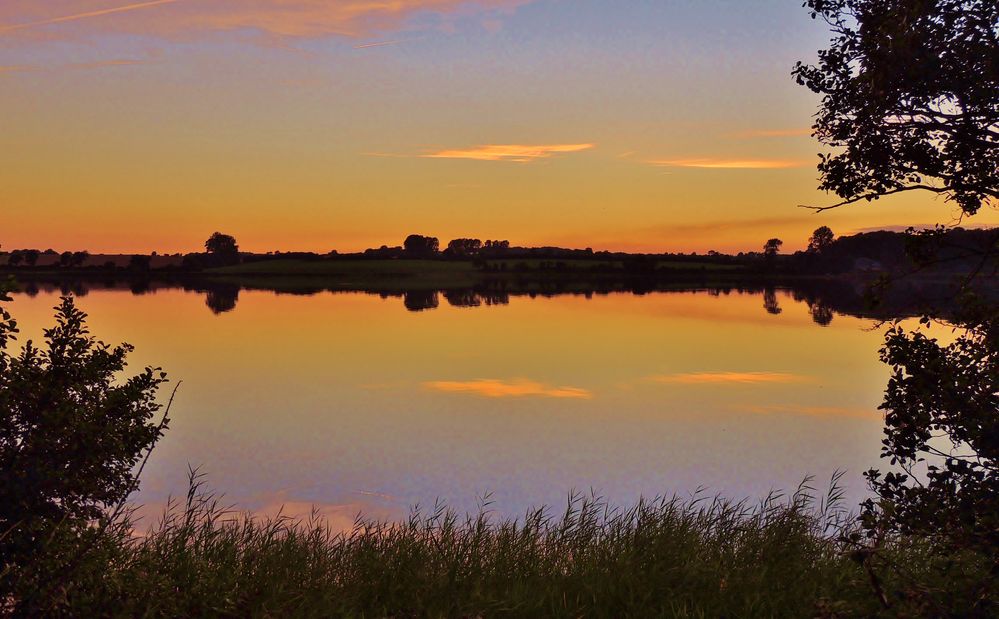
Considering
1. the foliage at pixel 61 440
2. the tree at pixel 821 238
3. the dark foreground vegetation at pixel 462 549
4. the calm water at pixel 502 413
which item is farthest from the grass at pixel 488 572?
Answer: the tree at pixel 821 238

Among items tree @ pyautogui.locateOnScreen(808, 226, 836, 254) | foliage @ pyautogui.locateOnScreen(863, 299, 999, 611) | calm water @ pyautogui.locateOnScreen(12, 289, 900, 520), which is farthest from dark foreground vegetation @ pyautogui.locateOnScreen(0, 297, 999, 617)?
tree @ pyautogui.locateOnScreen(808, 226, 836, 254)

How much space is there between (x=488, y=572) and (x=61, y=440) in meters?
5.87

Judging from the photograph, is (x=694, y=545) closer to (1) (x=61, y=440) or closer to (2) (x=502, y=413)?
(1) (x=61, y=440)

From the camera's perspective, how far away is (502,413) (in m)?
34.7

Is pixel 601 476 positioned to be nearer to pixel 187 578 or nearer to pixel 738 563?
pixel 738 563

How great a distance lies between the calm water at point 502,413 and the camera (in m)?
24.6

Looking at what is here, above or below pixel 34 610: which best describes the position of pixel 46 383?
above

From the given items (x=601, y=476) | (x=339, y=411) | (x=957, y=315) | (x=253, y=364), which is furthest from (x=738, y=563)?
(x=253, y=364)

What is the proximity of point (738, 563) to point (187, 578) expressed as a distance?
7.63 m

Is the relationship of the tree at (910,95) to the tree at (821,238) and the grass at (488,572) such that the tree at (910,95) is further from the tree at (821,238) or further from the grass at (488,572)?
the tree at (821,238)

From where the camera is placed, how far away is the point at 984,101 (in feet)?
28.1

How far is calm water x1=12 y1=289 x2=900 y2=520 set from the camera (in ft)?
80.7

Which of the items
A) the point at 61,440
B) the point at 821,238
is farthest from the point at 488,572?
the point at 821,238

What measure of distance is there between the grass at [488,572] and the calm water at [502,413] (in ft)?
23.5
